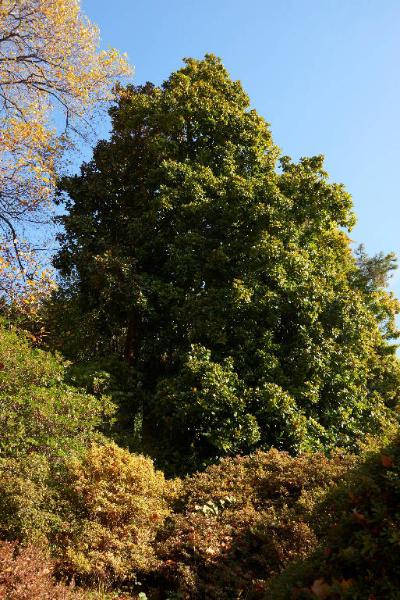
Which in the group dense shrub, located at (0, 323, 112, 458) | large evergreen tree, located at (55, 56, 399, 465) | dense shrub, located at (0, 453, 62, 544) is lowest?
dense shrub, located at (0, 453, 62, 544)

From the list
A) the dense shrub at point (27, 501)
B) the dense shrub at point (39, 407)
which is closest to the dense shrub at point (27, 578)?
the dense shrub at point (27, 501)

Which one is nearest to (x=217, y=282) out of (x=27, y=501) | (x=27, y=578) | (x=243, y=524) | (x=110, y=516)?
(x=243, y=524)

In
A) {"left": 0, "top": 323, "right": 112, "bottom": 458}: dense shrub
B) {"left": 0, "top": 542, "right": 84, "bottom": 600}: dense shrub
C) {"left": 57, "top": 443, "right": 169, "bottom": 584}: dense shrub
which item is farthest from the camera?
{"left": 0, "top": 323, "right": 112, "bottom": 458}: dense shrub

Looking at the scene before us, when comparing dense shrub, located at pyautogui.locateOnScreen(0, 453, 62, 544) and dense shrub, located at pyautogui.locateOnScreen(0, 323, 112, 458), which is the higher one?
dense shrub, located at pyautogui.locateOnScreen(0, 323, 112, 458)

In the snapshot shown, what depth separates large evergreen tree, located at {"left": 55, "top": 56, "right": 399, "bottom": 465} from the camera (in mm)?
10281

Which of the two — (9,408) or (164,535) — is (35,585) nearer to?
(164,535)

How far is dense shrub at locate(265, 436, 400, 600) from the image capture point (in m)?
3.19

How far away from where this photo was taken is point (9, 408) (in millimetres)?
7258

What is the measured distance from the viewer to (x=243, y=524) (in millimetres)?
6746

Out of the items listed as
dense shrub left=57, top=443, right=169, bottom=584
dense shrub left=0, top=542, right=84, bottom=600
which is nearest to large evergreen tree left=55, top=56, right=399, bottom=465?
dense shrub left=57, top=443, right=169, bottom=584

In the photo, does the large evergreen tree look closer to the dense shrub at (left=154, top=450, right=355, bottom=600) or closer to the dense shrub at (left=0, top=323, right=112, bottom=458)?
the dense shrub at (left=154, top=450, right=355, bottom=600)

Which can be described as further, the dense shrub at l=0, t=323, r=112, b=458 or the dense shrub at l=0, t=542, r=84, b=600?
the dense shrub at l=0, t=323, r=112, b=458

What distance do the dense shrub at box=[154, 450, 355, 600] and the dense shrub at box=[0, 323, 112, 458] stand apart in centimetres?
217

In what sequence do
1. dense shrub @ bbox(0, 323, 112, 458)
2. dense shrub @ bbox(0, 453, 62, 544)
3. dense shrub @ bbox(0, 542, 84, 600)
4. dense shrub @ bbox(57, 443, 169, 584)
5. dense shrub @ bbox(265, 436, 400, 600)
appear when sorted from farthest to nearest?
dense shrub @ bbox(0, 323, 112, 458)
dense shrub @ bbox(57, 443, 169, 584)
dense shrub @ bbox(0, 453, 62, 544)
dense shrub @ bbox(0, 542, 84, 600)
dense shrub @ bbox(265, 436, 400, 600)
